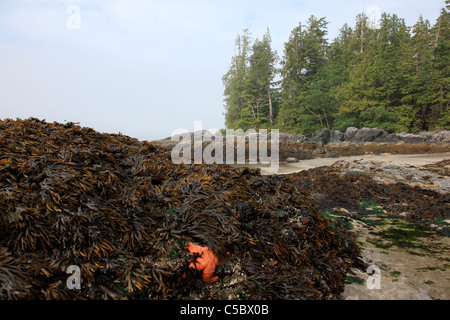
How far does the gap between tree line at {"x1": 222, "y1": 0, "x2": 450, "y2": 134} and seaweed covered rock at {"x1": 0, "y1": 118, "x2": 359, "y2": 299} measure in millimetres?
32731

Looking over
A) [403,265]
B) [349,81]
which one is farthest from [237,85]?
[403,265]

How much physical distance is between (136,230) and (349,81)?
42.0 meters

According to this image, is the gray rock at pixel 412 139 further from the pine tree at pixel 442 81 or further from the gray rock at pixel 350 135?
the pine tree at pixel 442 81

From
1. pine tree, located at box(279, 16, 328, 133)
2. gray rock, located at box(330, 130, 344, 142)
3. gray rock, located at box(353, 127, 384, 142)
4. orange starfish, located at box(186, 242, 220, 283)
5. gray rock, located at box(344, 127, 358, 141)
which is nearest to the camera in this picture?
orange starfish, located at box(186, 242, 220, 283)

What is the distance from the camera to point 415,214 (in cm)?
489

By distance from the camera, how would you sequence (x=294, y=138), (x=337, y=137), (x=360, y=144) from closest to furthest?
(x=360, y=144), (x=337, y=137), (x=294, y=138)

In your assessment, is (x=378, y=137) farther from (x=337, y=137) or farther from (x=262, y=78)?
(x=262, y=78)

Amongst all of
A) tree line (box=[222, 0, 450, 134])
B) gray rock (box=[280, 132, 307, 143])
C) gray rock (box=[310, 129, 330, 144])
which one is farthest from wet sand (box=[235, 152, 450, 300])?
tree line (box=[222, 0, 450, 134])

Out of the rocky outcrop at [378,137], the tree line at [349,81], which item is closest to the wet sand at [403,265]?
the rocky outcrop at [378,137]

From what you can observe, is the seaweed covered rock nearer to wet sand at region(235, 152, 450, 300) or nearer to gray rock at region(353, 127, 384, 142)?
wet sand at region(235, 152, 450, 300)

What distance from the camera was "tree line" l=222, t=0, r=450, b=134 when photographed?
29.6m

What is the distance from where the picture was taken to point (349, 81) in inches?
1448

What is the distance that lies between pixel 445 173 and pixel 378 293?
7.58 m

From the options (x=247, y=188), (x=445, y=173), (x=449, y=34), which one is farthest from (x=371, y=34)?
(x=247, y=188)
